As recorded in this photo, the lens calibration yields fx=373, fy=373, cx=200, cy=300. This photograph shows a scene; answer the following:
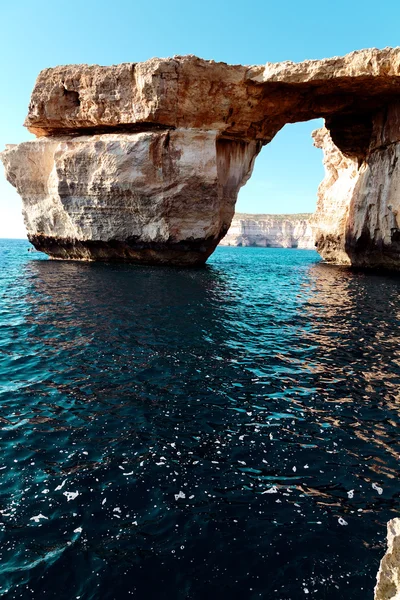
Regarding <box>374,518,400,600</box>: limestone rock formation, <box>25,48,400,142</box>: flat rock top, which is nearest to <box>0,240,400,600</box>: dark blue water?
<box>374,518,400,600</box>: limestone rock formation

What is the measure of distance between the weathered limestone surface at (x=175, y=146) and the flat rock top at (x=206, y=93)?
0.08 metres

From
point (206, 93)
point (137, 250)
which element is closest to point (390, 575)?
point (206, 93)

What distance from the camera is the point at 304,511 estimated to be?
5.01 m

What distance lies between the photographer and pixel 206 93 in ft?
94.9

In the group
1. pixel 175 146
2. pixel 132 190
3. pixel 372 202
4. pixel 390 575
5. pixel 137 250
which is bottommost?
pixel 390 575

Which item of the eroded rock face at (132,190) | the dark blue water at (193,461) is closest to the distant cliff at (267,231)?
the eroded rock face at (132,190)

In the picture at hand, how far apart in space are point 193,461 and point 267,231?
626 feet

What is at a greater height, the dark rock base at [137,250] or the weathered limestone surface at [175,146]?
the weathered limestone surface at [175,146]

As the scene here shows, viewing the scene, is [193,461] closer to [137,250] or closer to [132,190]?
[132,190]

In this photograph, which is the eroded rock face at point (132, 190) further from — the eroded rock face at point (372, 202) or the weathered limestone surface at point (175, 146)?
the eroded rock face at point (372, 202)

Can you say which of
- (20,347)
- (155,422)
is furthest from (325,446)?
(20,347)

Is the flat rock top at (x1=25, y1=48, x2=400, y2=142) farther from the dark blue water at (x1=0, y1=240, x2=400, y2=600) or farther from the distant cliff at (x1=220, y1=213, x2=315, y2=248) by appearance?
the distant cliff at (x1=220, y1=213, x2=315, y2=248)

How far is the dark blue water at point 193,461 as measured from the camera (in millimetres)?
4117

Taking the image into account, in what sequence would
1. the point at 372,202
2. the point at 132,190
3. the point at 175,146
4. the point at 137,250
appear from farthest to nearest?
the point at 137,250 → the point at 372,202 → the point at 132,190 → the point at 175,146
